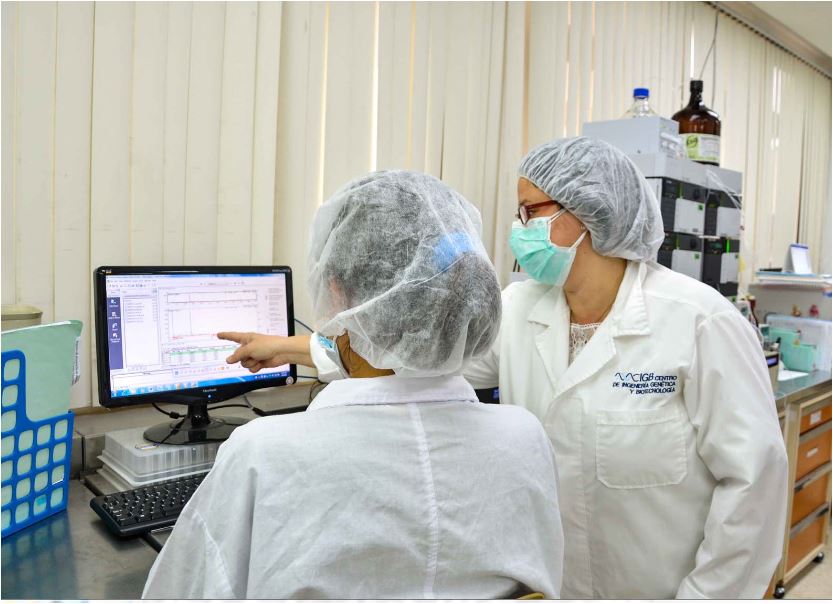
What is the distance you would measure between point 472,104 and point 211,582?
81.9 inches

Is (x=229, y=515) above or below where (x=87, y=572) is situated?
above

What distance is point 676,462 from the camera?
133cm

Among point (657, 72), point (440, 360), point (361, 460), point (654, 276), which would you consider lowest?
point (361, 460)

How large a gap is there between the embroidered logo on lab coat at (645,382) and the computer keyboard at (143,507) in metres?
0.88

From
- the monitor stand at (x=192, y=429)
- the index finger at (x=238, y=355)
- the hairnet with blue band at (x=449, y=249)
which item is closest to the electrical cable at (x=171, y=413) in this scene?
the monitor stand at (x=192, y=429)

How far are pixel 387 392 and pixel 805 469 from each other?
2686mm

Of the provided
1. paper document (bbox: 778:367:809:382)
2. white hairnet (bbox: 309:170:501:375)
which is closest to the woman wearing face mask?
white hairnet (bbox: 309:170:501:375)

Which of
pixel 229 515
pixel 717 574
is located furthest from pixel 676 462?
pixel 229 515

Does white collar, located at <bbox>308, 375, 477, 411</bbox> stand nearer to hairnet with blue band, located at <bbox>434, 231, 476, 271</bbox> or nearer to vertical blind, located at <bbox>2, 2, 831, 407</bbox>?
hairnet with blue band, located at <bbox>434, 231, 476, 271</bbox>

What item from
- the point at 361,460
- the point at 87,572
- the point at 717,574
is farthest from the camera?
the point at 717,574

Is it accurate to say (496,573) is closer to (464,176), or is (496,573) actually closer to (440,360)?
(440,360)

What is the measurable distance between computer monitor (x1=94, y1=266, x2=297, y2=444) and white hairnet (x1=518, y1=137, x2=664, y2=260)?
72 centimetres

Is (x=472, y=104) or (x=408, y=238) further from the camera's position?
(x=472, y=104)

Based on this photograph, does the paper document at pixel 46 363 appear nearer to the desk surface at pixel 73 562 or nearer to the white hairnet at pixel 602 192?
the desk surface at pixel 73 562
